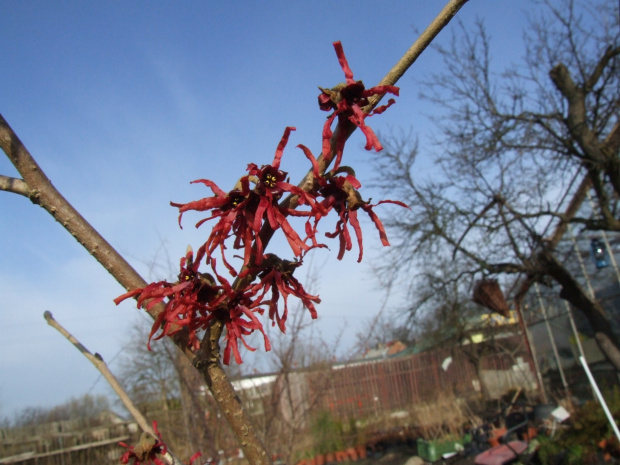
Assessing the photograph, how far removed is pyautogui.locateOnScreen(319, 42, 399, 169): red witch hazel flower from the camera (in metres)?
0.73

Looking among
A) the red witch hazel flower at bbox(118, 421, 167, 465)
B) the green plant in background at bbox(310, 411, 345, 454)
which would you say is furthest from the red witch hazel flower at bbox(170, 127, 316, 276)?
the green plant in background at bbox(310, 411, 345, 454)

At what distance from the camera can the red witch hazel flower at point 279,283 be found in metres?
0.79

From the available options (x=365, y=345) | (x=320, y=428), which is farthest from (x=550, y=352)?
(x=365, y=345)

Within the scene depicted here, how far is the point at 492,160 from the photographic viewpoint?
877 centimetres

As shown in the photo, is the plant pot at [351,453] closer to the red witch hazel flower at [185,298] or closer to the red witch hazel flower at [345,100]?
the red witch hazel flower at [185,298]

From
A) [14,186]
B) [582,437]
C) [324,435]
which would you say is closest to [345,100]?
[14,186]

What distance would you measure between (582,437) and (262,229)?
9.05 metres

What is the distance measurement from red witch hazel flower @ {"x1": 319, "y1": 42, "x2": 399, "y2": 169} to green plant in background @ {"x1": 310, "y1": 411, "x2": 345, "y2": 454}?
37.5ft

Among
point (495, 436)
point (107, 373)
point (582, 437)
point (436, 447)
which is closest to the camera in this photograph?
point (107, 373)

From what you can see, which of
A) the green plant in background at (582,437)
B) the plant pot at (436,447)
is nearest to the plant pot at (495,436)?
the plant pot at (436,447)

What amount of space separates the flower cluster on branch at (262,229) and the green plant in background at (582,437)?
7.98 m

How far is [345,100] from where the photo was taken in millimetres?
755

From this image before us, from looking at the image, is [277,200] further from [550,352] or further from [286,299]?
[550,352]

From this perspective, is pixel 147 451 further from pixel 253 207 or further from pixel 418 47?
pixel 418 47
